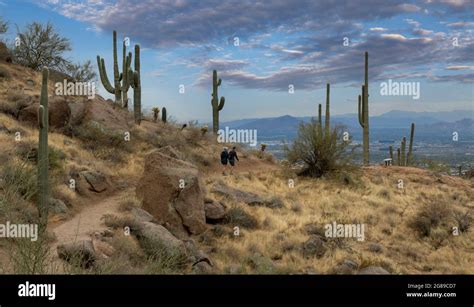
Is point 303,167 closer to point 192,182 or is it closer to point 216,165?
point 216,165

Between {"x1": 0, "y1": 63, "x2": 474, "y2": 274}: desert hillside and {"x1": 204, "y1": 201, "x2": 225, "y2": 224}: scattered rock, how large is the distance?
41 mm

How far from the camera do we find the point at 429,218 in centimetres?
1534

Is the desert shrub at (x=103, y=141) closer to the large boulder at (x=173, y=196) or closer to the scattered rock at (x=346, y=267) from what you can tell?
the large boulder at (x=173, y=196)

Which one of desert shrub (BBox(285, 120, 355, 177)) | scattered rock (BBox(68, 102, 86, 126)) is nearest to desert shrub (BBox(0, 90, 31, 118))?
scattered rock (BBox(68, 102, 86, 126))

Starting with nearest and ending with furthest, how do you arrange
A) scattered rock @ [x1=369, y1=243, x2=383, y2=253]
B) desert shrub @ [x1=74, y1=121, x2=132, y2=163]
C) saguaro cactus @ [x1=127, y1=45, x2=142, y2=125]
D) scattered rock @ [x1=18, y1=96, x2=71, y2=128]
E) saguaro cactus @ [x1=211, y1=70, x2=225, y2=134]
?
1. scattered rock @ [x1=369, y1=243, x2=383, y2=253]
2. desert shrub @ [x1=74, y1=121, x2=132, y2=163]
3. scattered rock @ [x1=18, y1=96, x2=71, y2=128]
4. saguaro cactus @ [x1=127, y1=45, x2=142, y2=125]
5. saguaro cactus @ [x1=211, y1=70, x2=225, y2=134]

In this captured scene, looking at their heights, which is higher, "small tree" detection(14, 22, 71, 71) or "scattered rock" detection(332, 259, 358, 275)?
"small tree" detection(14, 22, 71, 71)

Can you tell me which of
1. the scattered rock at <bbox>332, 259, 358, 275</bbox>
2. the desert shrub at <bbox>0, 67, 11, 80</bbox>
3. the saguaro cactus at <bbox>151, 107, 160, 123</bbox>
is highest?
the desert shrub at <bbox>0, 67, 11, 80</bbox>

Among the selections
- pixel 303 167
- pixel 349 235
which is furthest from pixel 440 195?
pixel 349 235

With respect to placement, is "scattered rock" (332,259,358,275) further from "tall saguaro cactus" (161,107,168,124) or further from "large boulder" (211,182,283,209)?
"tall saguaro cactus" (161,107,168,124)

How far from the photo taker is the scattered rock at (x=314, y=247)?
11.8 m

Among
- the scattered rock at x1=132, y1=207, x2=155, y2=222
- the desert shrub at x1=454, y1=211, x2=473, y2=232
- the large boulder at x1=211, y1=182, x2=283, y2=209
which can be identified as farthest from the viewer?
the large boulder at x1=211, y1=182, x2=283, y2=209

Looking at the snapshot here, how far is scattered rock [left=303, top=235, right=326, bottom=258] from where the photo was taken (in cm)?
1184

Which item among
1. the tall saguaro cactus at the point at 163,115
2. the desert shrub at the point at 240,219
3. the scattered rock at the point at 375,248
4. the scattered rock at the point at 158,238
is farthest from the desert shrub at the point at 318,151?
the scattered rock at the point at 158,238
